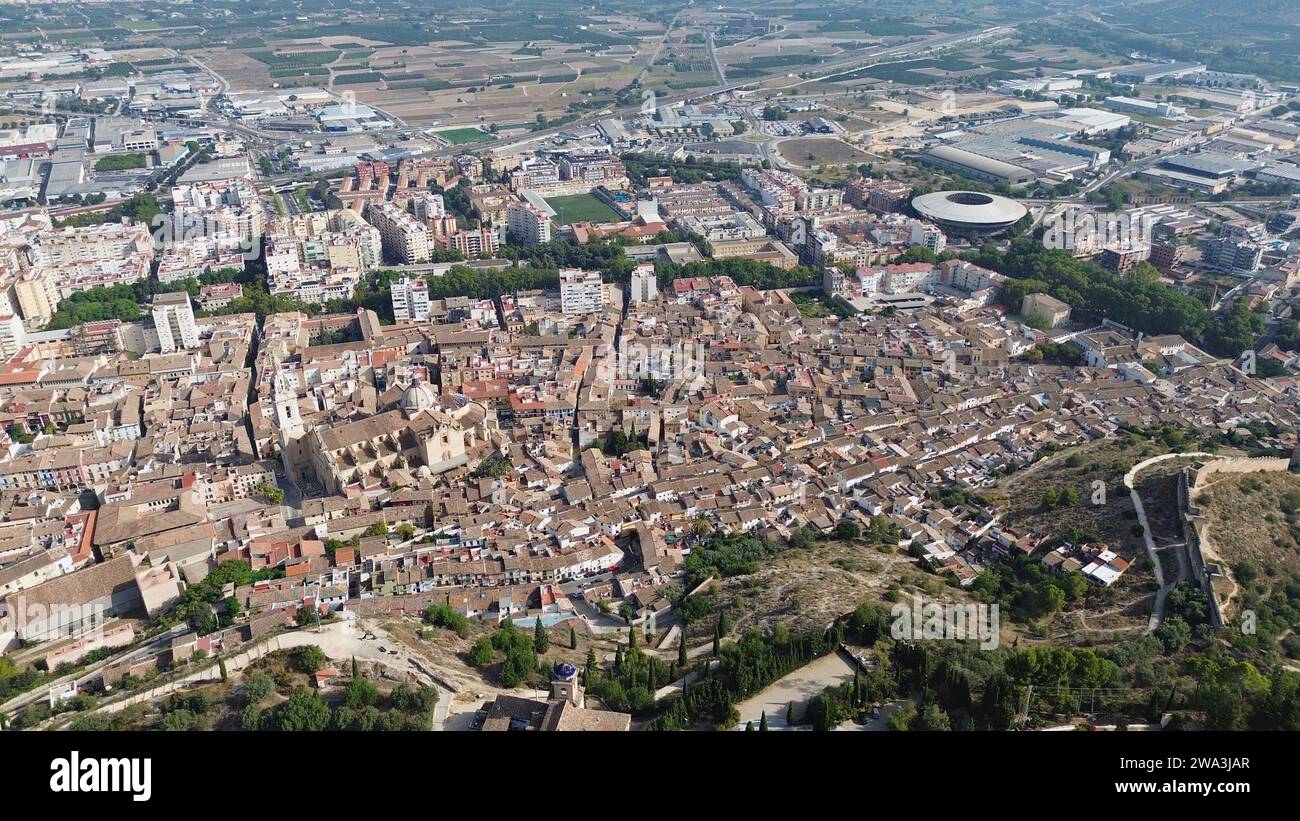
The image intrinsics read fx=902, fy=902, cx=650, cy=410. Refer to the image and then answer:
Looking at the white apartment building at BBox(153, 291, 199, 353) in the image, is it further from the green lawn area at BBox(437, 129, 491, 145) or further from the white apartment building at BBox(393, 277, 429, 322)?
the green lawn area at BBox(437, 129, 491, 145)

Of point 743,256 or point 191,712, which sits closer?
point 191,712

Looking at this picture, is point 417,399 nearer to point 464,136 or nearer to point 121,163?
point 121,163

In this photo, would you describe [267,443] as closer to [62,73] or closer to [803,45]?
[62,73]

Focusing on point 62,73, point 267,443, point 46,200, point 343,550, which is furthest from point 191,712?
point 62,73

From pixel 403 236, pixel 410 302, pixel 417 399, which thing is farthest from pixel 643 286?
pixel 417 399

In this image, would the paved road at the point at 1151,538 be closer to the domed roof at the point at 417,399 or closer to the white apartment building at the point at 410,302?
the domed roof at the point at 417,399
